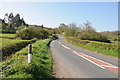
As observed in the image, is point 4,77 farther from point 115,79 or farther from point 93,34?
point 93,34

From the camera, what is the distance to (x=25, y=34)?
137 ft

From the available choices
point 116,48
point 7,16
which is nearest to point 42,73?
point 116,48

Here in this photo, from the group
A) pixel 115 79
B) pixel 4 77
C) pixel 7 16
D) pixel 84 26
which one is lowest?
pixel 115 79

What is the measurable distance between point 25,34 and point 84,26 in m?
25.8

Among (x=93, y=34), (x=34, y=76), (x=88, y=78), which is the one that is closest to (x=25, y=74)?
(x=34, y=76)

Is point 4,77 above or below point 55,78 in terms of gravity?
above

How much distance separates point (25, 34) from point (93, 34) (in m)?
20.2

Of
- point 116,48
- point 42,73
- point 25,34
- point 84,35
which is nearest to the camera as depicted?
point 42,73

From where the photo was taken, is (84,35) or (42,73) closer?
(42,73)

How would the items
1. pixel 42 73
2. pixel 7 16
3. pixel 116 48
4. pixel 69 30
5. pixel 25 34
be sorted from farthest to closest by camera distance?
1. pixel 7 16
2. pixel 69 30
3. pixel 25 34
4. pixel 116 48
5. pixel 42 73

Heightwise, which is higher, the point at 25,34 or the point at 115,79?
the point at 25,34

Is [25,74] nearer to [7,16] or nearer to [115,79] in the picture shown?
[115,79]

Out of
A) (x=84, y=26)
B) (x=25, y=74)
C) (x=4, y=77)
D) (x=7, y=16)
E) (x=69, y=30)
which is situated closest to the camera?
(x=4, y=77)

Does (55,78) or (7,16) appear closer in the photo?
(55,78)
